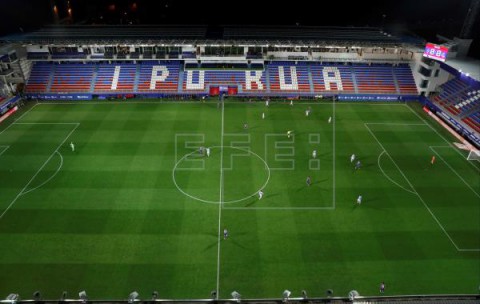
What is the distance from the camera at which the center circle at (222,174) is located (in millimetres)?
31422

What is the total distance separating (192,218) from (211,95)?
2801 cm

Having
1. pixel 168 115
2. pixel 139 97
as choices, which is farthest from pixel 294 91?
pixel 139 97

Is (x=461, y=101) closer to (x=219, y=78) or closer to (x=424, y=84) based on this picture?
(x=424, y=84)

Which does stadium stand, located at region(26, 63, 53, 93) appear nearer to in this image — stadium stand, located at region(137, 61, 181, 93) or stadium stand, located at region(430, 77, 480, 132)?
stadium stand, located at region(137, 61, 181, 93)

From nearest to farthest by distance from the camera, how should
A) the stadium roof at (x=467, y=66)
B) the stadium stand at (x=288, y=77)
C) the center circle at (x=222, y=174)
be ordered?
the center circle at (x=222, y=174), the stadium roof at (x=467, y=66), the stadium stand at (x=288, y=77)

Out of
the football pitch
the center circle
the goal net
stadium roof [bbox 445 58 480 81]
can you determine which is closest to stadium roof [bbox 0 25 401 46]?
stadium roof [bbox 445 58 480 81]

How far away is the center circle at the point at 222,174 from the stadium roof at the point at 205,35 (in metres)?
23.2

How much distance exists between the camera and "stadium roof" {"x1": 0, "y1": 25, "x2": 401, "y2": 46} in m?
53.0

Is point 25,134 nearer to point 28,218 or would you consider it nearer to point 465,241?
point 28,218

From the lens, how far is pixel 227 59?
2164 inches

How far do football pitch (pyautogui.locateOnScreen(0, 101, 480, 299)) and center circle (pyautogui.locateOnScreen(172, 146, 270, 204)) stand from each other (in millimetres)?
177

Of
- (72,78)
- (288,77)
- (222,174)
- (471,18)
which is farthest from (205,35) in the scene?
(471,18)

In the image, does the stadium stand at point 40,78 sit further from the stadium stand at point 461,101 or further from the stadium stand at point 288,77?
the stadium stand at point 461,101

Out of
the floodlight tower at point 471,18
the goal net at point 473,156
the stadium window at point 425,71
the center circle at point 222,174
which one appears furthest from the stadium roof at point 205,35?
the center circle at point 222,174
